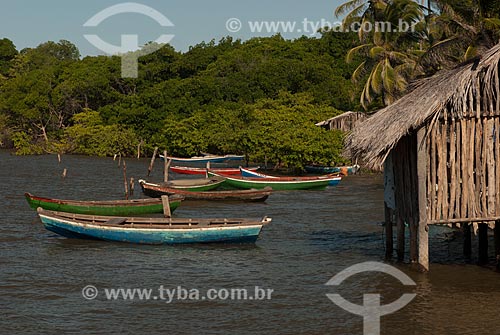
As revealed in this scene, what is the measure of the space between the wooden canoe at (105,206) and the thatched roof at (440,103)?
11671mm

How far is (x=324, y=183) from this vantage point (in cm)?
3459

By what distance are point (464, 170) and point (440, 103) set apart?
64.4 inches

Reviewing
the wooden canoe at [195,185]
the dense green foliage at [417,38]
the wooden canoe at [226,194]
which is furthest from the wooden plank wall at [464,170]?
the wooden canoe at [195,185]

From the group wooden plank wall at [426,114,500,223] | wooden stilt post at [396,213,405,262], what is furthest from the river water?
wooden plank wall at [426,114,500,223]

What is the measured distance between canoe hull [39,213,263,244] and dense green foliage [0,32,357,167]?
21.5 metres

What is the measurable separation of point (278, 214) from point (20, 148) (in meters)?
48.5

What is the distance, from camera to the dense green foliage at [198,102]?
4960 cm

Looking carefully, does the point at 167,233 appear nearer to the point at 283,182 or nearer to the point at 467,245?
the point at 467,245

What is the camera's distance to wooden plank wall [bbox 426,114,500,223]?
1454 centimetres

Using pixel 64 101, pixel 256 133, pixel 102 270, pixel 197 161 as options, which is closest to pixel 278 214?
pixel 102 270

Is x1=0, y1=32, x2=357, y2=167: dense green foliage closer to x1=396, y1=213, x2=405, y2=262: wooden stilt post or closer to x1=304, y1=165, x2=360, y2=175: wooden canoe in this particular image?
x1=304, y1=165, x2=360, y2=175: wooden canoe

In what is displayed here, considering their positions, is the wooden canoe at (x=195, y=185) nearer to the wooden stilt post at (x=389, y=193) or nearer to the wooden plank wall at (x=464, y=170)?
the wooden stilt post at (x=389, y=193)

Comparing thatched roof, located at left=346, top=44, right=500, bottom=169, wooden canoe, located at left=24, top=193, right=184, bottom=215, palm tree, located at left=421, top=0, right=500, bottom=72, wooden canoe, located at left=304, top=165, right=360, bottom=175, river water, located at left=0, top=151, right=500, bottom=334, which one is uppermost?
palm tree, located at left=421, top=0, right=500, bottom=72

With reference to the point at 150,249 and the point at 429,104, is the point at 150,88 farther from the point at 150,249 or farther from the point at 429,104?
the point at 429,104
